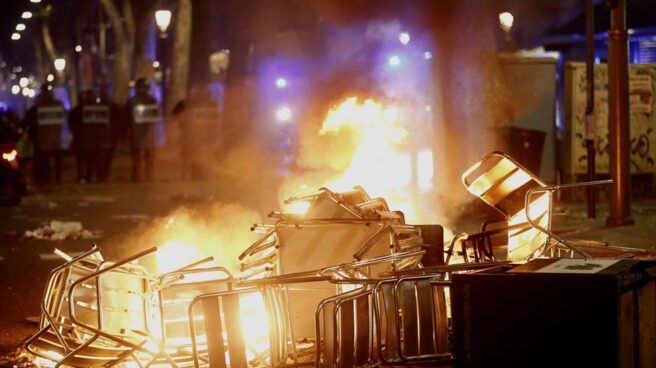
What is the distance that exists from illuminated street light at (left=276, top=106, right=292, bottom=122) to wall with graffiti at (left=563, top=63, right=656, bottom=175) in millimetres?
11023

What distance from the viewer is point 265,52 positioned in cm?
2778

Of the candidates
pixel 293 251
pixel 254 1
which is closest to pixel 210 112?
pixel 254 1

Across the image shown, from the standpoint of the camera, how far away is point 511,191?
863cm

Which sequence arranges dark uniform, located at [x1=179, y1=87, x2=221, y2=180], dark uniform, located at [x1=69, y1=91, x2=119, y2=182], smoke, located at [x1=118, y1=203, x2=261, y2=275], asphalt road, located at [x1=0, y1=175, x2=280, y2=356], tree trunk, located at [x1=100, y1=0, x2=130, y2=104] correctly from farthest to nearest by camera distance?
tree trunk, located at [x1=100, y1=0, x2=130, y2=104], dark uniform, located at [x1=179, y1=87, x2=221, y2=180], dark uniform, located at [x1=69, y1=91, x2=119, y2=182], asphalt road, located at [x1=0, y1=175, x2=280, y2=356], smoke, located at [x1=118, y1=203, x2=261, y2=275]

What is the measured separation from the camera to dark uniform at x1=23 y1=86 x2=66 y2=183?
77.1 feet

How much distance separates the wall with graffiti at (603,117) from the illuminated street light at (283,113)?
11023 mm

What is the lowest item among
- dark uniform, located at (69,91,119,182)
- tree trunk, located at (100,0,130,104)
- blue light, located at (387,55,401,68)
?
dark uniform, located at (69,91,119,182)

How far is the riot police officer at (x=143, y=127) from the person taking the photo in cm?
2353

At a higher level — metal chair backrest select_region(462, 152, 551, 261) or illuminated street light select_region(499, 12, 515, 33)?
illuminated street light select_region(499, 12, 515, 33)

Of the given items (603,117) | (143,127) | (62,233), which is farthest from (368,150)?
(143,127)

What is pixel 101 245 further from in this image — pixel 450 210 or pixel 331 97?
pixel 331 97

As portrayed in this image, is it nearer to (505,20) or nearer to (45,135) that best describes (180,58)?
(45,135)

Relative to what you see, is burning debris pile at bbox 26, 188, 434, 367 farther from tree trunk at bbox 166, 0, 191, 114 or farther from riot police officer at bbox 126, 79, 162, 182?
tree trunk at bbox 166, 0, 191, 114

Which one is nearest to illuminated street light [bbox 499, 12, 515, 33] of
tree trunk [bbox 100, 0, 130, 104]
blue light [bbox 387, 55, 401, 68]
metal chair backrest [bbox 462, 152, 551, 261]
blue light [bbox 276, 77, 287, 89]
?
blue light [bbox 387, 55, 401, 68]
